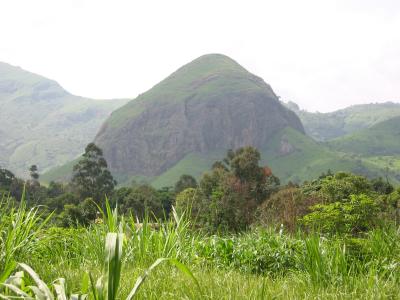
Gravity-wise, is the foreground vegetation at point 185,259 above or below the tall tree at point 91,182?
above

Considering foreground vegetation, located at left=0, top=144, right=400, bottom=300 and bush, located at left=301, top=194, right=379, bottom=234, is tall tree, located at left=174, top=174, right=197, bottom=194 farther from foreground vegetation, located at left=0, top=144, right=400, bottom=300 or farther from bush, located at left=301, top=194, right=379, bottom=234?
foreground vegetation, located at left=0, top=144, right=400, bottom=300

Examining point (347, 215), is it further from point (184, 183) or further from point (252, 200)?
point (184, 183)

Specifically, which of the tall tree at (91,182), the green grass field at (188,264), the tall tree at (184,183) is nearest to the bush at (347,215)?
the green grass field at (188,264)

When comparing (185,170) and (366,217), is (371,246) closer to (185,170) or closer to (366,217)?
(366,217)

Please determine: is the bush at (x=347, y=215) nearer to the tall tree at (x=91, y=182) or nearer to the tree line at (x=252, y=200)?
the tree line at (x=252, y=200)

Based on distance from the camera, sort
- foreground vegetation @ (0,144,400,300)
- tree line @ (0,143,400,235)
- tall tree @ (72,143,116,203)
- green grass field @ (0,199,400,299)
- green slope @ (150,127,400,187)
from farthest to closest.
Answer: green slope @ (150,127,400,187) < tall tree @ (72,143,116,203) < tree line @ (0,143,400,235) < green grass field @ (0,199,400,299) < foreground vegetation @ (0,144,400,300)

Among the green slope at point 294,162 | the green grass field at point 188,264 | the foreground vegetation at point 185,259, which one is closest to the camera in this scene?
the foreground vegetation at point 185,259

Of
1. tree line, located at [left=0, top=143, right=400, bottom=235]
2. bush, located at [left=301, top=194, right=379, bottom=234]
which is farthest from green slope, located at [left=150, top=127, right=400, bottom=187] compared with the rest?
bush, located at [left=301, top=194, right=379, bottom=234]

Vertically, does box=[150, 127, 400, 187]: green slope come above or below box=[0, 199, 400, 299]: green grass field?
below

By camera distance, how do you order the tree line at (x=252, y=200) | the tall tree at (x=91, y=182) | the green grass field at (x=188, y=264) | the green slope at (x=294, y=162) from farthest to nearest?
the green slope at (x=294, y=162) → the tall tree at (x=91, y=182) → the tree line at (x=252, y=200) → the green grass field at (x=188, y=264)

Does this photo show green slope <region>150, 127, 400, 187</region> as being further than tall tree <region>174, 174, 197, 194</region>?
Yes

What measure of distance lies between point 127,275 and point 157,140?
631 feet

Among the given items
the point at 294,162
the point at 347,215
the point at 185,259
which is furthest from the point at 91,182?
the point at 294,162

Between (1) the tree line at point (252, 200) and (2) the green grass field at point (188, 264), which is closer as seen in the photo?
(2) the green grass field at point (188, 264)
